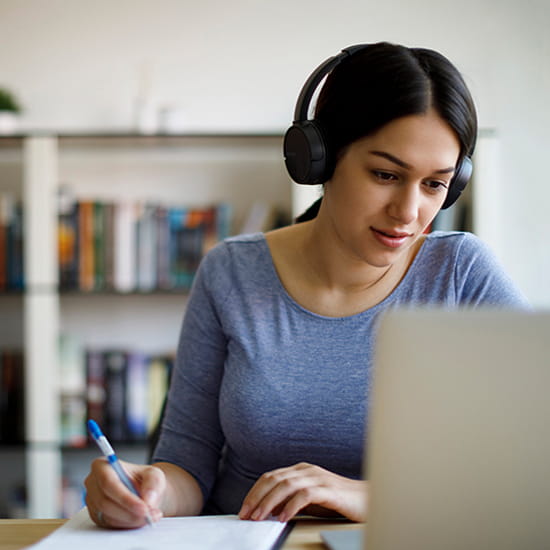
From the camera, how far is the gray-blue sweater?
3.51 ft

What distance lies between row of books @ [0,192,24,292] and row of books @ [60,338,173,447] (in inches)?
10.9

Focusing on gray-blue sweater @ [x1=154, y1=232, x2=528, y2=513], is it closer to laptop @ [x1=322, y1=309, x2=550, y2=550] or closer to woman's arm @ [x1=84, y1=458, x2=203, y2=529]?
woman's arm @ [x1=84, y1=458, x2=203, y2=529]

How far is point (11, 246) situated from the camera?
2395 millimetres

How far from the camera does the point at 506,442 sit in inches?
19.4

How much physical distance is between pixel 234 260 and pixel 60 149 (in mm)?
1598

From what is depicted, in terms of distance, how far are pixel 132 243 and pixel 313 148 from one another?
1.47m

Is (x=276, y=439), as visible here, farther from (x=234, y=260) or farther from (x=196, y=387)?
(x=234, y=260)

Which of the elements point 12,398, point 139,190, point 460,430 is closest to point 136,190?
point 139,190

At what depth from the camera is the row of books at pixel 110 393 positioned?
2.38m

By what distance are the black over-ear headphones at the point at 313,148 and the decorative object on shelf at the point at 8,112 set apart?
162cm

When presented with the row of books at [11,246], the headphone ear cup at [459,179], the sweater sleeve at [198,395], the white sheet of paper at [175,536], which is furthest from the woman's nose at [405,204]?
the row of books at [11,246]

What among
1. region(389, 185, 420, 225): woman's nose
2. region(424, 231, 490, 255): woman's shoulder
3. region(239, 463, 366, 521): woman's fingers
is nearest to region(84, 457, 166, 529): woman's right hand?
region(239, 463, 366, 521): woman's fingers

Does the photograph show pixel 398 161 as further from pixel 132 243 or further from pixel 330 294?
pixel 132 243

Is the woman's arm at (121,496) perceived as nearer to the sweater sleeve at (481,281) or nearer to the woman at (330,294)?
the woman at (330,294)
